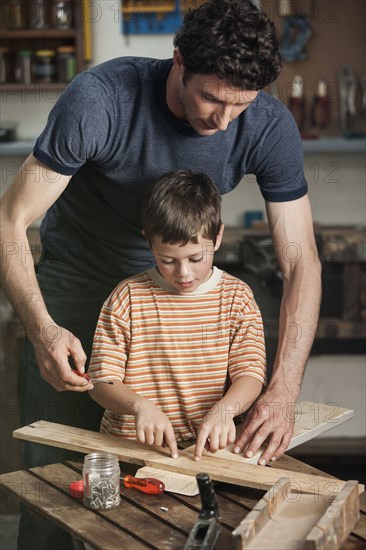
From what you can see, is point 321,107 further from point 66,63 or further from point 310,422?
point 310,422

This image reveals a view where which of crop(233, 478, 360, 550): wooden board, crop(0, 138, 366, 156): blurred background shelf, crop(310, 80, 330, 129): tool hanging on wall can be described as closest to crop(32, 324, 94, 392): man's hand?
crop(233, 478, 360, 550): wooden board

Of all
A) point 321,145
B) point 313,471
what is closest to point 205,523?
point 313,471

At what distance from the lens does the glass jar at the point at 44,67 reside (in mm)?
3746

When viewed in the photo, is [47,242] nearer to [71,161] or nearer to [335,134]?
[71,161]

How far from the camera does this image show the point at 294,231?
214 centimetres

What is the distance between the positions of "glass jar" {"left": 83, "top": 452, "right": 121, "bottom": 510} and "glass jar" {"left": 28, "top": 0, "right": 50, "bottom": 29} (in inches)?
104

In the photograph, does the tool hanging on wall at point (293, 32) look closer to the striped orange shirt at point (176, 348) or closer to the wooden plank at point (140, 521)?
the striped orange shirt at point (176, 348)

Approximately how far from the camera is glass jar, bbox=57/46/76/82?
3.74m

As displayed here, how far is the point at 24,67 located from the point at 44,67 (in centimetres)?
9

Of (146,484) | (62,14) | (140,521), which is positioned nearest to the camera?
(140,521)

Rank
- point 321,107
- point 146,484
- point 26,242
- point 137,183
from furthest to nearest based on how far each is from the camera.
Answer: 1. point 321,107
2. point 137,183
3. point 26,242
4. point 146,484

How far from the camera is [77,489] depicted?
5.12ft

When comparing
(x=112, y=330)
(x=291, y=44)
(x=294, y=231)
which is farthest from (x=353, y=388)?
(x=112, y=330)

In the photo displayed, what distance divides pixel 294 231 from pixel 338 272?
1.56 meters
